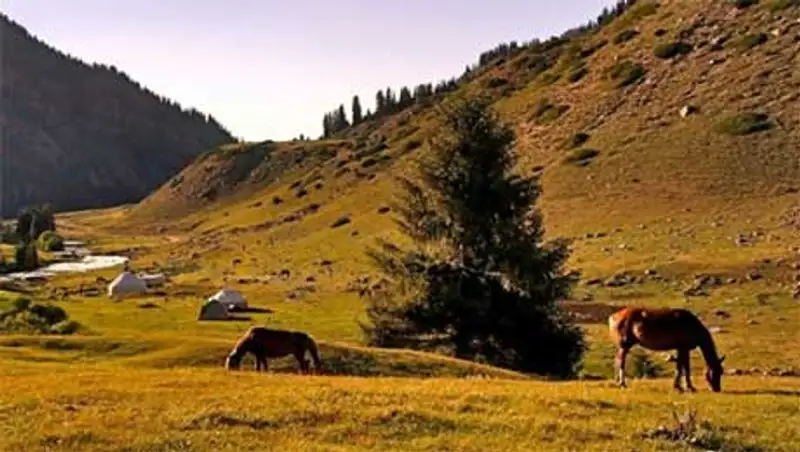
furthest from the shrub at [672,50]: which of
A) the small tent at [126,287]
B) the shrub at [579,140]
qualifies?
the small tent at [126,287]

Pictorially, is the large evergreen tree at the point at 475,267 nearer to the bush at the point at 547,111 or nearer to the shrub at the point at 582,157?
the shrub at the point at 582,157

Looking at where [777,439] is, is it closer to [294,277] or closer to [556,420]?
[556,420]

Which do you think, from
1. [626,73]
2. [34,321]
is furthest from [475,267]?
[626,73]

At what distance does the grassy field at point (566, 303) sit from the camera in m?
21.3

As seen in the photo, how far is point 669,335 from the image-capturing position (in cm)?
2700

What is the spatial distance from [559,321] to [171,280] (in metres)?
90.3

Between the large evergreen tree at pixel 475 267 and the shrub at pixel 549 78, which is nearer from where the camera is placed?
the large evergreen tree at pixel 475 267

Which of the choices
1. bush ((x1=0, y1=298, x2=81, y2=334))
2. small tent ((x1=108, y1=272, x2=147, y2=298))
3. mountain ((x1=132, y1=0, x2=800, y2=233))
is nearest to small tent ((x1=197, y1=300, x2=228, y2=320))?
bush ((x1=0, y1=298, x2=81, y2=334))

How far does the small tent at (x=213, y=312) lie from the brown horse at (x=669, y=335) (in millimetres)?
61786

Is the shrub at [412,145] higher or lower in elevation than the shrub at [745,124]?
higher

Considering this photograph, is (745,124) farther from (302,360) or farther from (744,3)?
(302,360)

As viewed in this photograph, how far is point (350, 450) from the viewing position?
1955cm

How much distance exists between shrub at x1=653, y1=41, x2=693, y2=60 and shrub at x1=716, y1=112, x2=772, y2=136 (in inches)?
1200

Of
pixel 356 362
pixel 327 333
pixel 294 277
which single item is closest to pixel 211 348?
pixel 356 362
